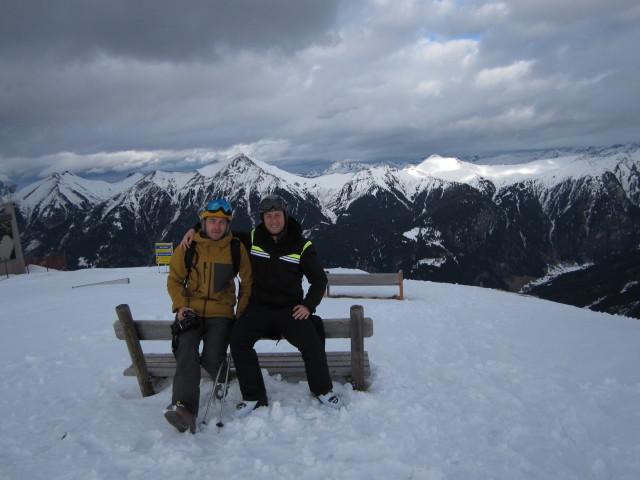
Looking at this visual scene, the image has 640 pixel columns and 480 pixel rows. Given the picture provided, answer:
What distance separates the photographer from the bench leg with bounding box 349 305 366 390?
18.5ft

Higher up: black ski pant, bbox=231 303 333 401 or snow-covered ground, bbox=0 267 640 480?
black ski pant, bbox=231 303 333 401

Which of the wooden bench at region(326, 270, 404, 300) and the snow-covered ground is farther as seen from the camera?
the wooden bench at region(326, 270, 404, 300)

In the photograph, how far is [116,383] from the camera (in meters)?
7.00

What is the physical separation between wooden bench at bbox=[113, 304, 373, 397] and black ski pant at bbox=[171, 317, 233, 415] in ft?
1.24

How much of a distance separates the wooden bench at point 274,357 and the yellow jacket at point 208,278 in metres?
0.49

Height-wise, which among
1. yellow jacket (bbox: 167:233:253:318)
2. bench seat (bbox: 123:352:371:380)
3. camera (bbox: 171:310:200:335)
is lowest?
bench seat (bbox: 123:352:371:380)

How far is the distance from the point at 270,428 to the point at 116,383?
353cm

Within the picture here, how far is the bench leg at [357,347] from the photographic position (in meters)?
5.65

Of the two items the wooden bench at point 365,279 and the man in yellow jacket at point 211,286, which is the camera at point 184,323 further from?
the wooden bench at point 365,279

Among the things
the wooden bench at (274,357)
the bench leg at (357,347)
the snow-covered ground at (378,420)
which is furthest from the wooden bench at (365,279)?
the bench leg at (357,347)

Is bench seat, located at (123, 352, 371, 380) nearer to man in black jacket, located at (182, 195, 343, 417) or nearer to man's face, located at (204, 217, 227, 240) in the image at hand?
man in black jacket, located at (182, 195, 343, 417)

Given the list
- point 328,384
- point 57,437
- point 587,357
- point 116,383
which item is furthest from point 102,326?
point 587,357

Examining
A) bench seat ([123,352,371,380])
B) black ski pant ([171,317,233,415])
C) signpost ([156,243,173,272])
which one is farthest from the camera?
signpost ([156,243,173,272])

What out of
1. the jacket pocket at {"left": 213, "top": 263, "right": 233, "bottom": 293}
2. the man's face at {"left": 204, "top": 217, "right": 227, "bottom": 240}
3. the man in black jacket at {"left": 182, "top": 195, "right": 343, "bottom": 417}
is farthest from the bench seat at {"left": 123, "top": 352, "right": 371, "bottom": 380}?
the man's face at {"left": 204, "top": 217, "right": 227, "bottom": 240}
